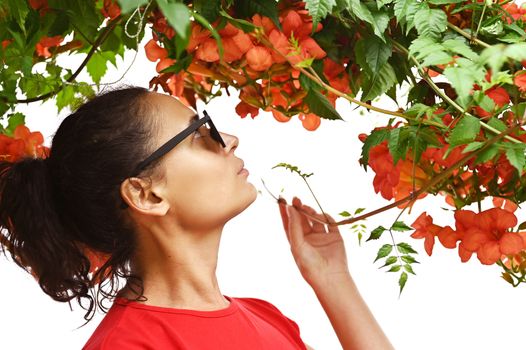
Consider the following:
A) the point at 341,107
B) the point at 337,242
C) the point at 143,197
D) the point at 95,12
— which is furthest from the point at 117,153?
the point at 341,107

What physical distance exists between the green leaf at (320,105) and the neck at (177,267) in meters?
0.27

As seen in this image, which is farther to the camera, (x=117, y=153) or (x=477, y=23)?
(x=117, y=153)

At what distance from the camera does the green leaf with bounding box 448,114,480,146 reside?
1.07 metres

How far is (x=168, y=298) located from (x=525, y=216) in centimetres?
77

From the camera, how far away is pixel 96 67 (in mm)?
1655

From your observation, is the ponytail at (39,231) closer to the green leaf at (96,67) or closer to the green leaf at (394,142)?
the green leaf at (96,67)

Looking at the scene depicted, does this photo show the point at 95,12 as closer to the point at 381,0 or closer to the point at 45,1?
the point at 45,1

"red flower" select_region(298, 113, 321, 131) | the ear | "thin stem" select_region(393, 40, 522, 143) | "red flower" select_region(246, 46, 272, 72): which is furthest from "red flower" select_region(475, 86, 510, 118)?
the ear

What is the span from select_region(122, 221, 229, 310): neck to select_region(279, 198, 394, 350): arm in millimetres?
239

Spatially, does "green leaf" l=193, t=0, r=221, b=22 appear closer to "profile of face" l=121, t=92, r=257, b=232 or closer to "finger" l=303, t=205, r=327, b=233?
"profile of face" l=121, t=92, r=257, b=232

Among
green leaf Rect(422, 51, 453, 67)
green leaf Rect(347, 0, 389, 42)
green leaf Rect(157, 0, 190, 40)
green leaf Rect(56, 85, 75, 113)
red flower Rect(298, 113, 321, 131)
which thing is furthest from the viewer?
green leaf Rect(56, 85, 75, 113)

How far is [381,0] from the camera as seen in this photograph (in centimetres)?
109

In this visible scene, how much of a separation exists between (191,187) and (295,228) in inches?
13.1

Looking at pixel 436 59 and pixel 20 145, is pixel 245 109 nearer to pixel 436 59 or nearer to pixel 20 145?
pixel 20 145
